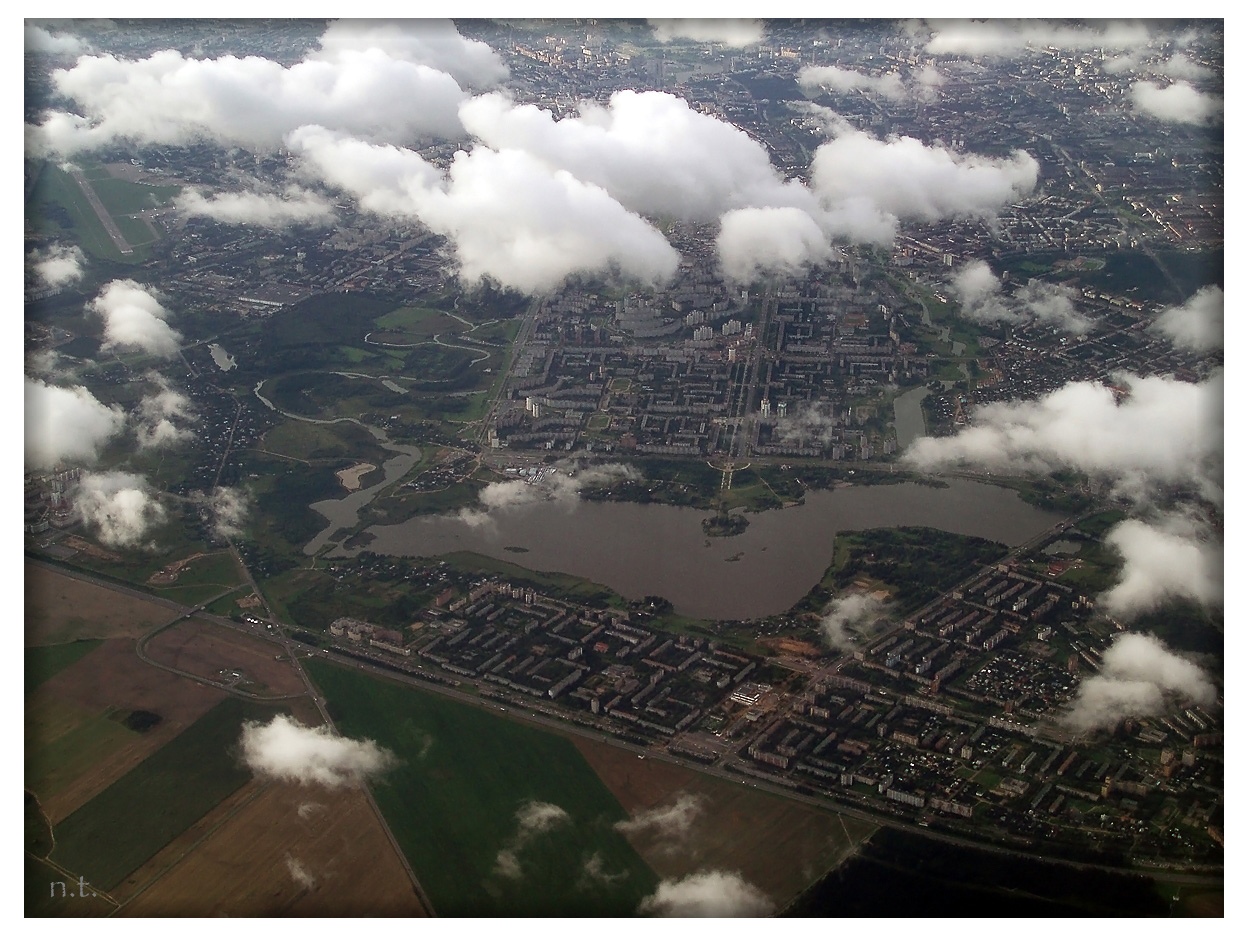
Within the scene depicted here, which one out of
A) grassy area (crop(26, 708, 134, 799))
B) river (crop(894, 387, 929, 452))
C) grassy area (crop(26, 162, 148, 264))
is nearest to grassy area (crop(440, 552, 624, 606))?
grassy area (crop(26, 708, 134, 799))

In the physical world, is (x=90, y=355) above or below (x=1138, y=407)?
below

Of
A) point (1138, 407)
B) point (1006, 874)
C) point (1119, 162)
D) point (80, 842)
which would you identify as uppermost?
point (1119, 162)

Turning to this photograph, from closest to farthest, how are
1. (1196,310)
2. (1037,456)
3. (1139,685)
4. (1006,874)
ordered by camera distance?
(1006,874) < (1139,685) < (1037,456) < (1196,310)

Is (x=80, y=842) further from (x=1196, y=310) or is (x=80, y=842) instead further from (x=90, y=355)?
(x=1196, y=310)

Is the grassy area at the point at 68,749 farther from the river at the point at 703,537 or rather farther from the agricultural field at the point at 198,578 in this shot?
the river at the point at 703,537

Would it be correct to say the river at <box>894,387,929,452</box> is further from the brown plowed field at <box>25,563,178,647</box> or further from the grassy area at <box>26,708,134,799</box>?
the grassy area at <box>26,708,134,799</box>

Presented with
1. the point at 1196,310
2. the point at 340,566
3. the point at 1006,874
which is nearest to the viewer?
the point at 1006,874

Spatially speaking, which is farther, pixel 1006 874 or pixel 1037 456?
pixel 1037 456

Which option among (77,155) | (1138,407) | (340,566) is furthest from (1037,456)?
(77,155)
